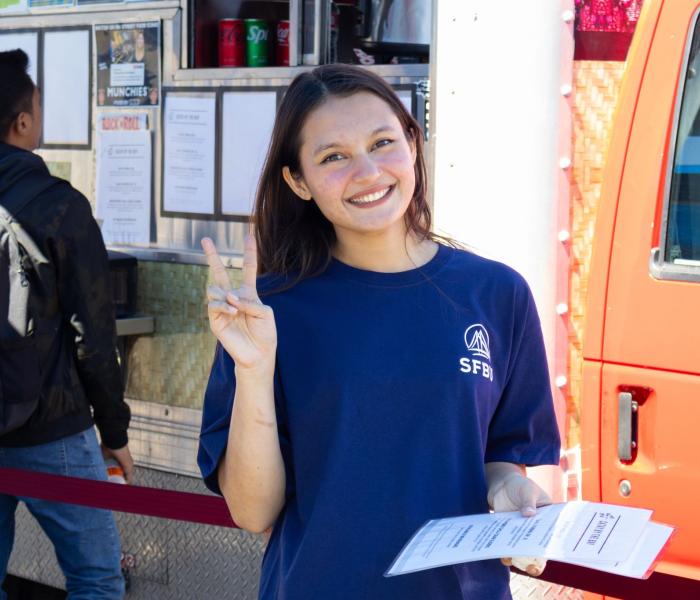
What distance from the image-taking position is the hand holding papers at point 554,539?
1740 millimetres

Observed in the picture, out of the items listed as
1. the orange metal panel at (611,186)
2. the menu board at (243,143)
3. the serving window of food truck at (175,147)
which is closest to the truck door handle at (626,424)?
the orange metal panel at (611,186)

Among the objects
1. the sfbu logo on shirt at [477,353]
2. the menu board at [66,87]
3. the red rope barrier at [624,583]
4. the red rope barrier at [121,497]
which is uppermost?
the menu board at [66,87]

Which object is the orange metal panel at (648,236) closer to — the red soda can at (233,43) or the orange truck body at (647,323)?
the orange truck body at (647,323)

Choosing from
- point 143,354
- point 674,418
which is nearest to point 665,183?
point 674,418

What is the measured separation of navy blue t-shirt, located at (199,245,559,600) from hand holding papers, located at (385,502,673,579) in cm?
9

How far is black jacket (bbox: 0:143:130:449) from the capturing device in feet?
12.1

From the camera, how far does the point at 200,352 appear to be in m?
4.28

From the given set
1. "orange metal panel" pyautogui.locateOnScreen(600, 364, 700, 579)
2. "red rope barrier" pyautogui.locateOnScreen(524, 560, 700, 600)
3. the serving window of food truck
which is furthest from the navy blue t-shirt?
the serving window of food truck

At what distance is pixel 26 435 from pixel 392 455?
2091 millimetres

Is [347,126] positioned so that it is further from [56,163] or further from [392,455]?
[56,163]

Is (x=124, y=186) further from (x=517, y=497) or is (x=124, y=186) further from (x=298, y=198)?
(x=517, y=497)

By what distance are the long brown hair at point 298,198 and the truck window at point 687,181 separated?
0.69m

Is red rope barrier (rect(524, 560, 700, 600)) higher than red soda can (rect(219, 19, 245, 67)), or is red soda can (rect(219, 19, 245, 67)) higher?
red soda can (rect(219, 19, 245, 67))

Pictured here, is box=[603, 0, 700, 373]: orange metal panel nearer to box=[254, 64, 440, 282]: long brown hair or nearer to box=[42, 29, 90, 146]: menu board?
box=[254, 64, 440, 282]: long brown hair
